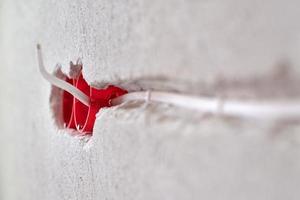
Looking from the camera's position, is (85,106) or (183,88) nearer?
(183,88)

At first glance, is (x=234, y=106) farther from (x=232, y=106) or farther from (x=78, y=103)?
(x=78, y=103)

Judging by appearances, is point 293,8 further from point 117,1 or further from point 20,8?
point 20,8

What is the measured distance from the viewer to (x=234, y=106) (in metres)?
0.35

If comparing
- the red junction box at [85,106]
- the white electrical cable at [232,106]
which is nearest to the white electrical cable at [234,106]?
the white electrical cable at [232,106]

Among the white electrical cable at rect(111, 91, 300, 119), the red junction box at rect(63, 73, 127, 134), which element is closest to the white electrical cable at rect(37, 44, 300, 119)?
the white electrical cable at rect(111, 91, 300, 119)

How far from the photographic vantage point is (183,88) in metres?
0.41

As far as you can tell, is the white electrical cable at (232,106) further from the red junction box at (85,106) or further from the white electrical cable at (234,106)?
the red junction box at (85,106)

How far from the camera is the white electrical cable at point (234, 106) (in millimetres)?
306

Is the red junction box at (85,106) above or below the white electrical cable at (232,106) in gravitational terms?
below

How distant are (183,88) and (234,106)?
7 cm

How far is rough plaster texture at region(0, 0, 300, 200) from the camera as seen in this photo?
1.02ft

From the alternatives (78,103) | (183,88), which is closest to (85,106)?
(78,103)

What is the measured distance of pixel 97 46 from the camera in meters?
0.64

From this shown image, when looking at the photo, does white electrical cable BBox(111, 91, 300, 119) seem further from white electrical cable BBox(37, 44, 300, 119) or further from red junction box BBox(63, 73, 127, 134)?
red junction box BBox(63, 73, 127, 134)
